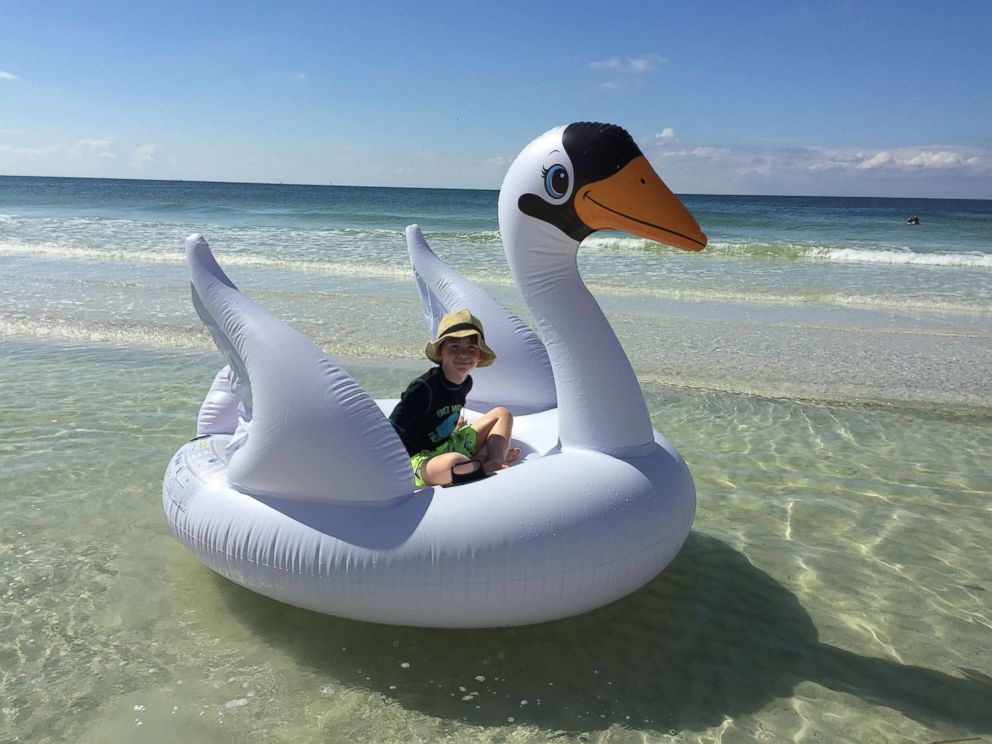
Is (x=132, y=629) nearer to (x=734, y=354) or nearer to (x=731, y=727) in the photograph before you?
(x=731, y=727)

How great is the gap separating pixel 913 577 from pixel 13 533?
390 cm

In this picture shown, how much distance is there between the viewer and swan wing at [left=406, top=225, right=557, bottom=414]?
12.1ft

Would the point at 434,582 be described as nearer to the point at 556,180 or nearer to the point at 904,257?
the point at 556,180

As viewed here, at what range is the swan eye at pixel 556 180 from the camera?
268 cm

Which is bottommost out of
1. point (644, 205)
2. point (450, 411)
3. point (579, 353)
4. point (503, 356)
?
point (450, 411)

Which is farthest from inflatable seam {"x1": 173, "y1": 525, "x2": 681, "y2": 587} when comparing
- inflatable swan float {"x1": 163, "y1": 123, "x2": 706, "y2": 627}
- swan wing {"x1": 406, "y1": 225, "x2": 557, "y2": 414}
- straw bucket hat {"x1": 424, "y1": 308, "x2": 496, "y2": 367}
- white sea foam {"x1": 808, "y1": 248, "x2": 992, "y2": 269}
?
white sea foam {"x1": 808, "y1": 248, "x2": 992, "y2": 269}

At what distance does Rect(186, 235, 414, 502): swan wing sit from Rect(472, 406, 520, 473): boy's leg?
52 centimetres

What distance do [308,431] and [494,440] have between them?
80 cm

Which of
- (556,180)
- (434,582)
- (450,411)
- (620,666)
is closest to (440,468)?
(450,411)

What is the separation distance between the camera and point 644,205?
2.61m

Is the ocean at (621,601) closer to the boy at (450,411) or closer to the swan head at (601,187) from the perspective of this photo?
the boy at (450,411)

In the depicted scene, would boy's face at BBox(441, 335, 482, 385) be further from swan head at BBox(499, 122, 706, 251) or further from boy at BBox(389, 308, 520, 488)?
swan head at BBox(499, 122, 706, 251)

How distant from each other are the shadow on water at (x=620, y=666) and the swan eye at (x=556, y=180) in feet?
5.02

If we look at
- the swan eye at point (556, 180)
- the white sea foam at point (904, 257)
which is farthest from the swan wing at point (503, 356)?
the white sea foam at point (904, 257)
